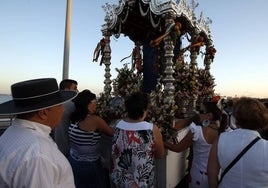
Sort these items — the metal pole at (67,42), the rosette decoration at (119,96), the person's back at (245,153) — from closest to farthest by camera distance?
the person's back at (245,153), the rosette decoration at (119,96), the metal pole at (67,42)

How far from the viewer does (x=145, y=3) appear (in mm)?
6414

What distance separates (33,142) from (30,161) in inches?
4.9

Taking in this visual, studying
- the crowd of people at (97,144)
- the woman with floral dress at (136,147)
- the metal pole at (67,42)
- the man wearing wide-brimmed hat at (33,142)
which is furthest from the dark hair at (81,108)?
the metal pole at (67,42)

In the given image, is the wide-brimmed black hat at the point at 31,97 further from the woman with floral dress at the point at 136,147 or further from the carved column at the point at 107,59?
the carved column at the point at 107,59

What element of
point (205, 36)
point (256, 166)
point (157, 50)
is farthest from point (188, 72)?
point (256, 166)

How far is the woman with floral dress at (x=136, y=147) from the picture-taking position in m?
2.88

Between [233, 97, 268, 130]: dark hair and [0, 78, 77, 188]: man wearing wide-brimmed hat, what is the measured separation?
61.8 inches

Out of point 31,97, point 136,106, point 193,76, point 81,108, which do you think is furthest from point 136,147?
point 193,76

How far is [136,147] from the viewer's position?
2873 mm

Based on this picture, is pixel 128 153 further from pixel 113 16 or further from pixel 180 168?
pixel 113 16

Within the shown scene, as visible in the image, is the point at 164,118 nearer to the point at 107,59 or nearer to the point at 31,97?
the point at 31,97

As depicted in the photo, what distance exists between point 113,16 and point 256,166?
18.9 ft

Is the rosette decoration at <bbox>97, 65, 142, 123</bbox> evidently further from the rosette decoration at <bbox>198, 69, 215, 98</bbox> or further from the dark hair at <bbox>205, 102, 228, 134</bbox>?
the dark hair at <bbox>205, 102, 228, 134</bbox>

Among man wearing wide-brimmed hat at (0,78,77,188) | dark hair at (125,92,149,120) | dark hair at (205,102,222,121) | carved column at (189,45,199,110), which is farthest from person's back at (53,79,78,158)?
carved column at (189,45,199,110)
